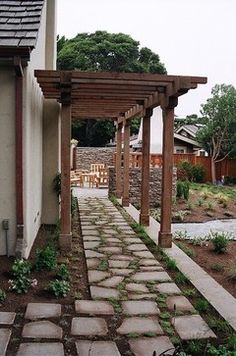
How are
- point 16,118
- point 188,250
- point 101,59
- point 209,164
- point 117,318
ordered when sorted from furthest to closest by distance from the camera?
point 101,59, point 209,164, point 188,250, point 16,118, point 117,318

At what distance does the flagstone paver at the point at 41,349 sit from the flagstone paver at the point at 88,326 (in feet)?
0.96

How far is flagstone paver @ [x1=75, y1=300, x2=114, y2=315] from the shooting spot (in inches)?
161

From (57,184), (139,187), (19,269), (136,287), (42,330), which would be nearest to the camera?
(42,330)

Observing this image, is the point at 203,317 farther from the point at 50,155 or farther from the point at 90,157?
the point at 90,157

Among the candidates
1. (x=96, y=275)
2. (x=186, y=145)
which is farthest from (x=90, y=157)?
(x=96, y=275)

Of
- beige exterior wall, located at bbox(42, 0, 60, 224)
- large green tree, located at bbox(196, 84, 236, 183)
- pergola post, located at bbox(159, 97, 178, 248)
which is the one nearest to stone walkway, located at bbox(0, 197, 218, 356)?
pergola post, located at bbox(159, 97, 178, 248)

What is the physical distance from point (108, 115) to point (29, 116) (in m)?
6.57

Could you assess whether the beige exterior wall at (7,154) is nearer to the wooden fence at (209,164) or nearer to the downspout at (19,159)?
the downspout at (19,159)

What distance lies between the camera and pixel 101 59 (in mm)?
30547

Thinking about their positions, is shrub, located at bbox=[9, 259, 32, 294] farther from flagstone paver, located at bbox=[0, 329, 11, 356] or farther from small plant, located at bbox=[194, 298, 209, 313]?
small plant, located at bbox=[194, 298, 209, 313]

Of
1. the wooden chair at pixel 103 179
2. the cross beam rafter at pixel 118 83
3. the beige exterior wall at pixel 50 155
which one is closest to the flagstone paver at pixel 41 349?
the cross beam rafter at pixel 118 83

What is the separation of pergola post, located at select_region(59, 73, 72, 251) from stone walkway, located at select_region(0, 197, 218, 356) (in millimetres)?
771

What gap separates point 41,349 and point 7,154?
3.09 m

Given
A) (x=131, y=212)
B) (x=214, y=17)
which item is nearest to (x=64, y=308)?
(x=131, y=212)
